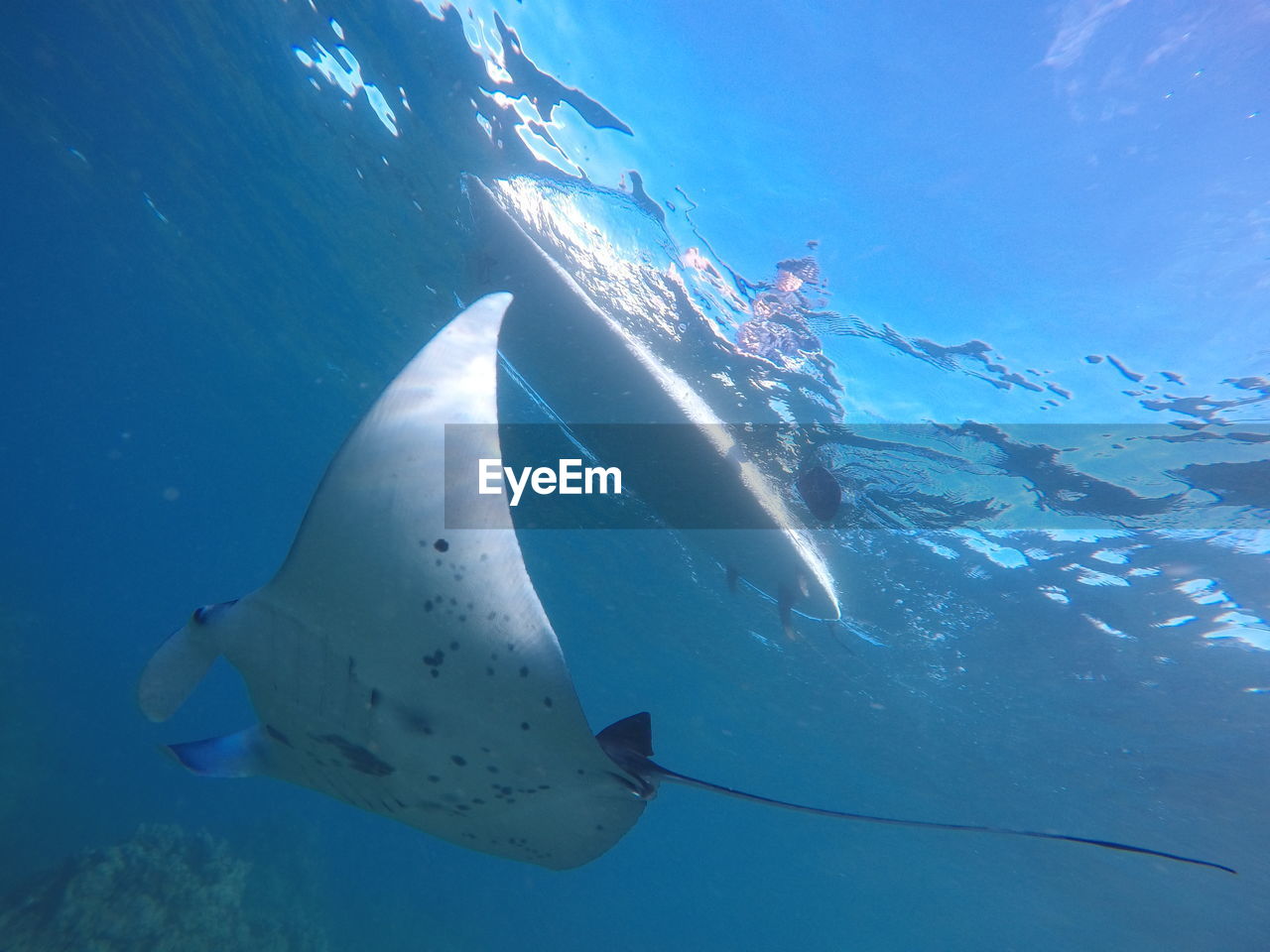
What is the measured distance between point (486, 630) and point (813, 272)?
23.1 ft

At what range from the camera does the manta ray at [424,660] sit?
218 centimetres

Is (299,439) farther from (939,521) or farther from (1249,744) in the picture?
(1249,744)

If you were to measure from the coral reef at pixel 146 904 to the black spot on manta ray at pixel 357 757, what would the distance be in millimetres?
13813

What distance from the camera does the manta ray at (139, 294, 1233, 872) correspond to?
2178 mm

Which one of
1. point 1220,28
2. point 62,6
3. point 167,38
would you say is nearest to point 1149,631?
point 1220,28

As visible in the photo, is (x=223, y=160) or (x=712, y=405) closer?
(x=712, y=405)

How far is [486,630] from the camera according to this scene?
7.53 feet

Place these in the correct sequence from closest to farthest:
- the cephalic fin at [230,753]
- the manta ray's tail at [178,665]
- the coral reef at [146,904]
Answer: the manta ray's tail at [178,665] < the cephalic fin at [230,753] < the coral reef at [146,904]

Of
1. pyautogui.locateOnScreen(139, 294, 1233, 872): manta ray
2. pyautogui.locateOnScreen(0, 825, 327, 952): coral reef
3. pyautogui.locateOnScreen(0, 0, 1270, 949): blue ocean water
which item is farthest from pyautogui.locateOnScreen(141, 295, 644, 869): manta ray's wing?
pyautogui.locateOnScreen(0, 825, 327, 952): coral reef

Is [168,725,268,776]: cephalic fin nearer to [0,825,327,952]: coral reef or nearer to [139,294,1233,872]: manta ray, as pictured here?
[139,294,1233,872]: manta ray

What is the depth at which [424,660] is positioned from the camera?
2.47 meters

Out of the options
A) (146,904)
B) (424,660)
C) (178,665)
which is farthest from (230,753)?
(146,904)

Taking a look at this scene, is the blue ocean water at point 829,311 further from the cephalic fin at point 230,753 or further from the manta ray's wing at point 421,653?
the cephalic fin at point 230,753

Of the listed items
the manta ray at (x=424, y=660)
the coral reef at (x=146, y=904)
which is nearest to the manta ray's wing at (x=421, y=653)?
the manta ray at (x=424, y=660)
